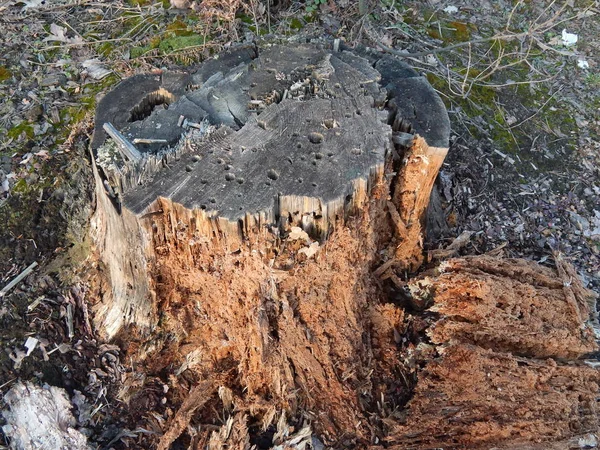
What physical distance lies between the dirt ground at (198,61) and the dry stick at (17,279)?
0.15ft

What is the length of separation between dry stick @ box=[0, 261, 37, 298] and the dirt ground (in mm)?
46

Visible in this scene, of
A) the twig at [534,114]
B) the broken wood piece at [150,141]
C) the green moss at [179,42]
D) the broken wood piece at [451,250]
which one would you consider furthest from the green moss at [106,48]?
the twig at [534,114]

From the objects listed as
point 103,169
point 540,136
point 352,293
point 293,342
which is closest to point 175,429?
point 293,342

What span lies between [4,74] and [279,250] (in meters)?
4.07

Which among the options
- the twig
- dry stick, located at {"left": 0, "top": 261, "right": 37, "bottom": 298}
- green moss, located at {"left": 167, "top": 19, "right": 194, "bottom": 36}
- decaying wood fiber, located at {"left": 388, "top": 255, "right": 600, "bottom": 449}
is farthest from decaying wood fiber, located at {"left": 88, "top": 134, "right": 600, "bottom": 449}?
green moss, located at {"left": 167, "top": 19, "right": 194, "bottom": 36}

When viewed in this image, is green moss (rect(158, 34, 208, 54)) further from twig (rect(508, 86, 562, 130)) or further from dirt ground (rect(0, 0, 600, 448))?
twig (rect(508, 86, 562, 130))

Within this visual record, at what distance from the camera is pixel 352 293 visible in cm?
267

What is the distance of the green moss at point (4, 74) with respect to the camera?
15.4 feet

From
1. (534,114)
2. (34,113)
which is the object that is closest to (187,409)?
(34,113)

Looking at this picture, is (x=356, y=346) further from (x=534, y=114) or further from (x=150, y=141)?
(x=534, y=114)

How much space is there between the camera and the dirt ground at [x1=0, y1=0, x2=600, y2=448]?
302cm

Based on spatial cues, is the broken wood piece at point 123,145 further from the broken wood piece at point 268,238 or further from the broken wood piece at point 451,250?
the broken wood piece at point 451,250

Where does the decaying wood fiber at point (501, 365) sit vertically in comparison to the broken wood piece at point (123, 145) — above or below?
below

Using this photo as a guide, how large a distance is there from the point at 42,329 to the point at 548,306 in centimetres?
321
